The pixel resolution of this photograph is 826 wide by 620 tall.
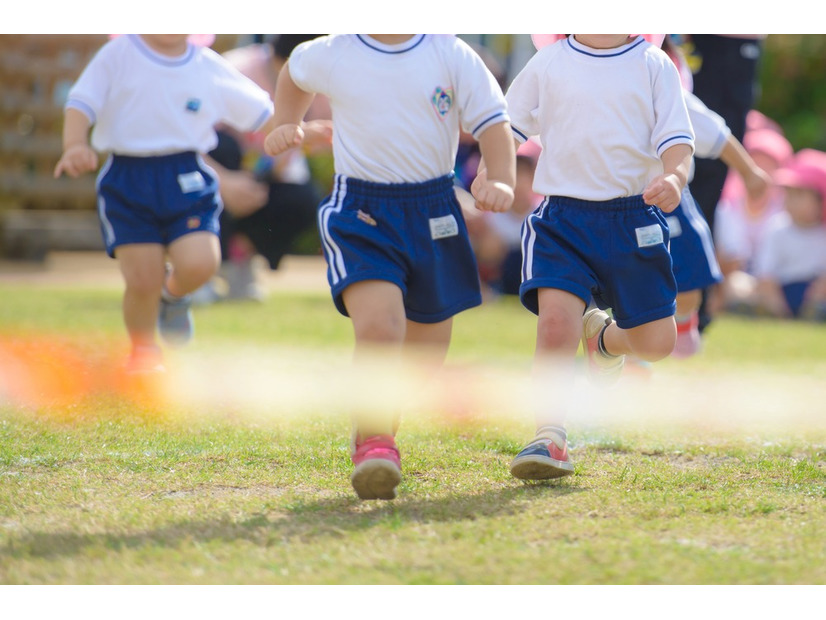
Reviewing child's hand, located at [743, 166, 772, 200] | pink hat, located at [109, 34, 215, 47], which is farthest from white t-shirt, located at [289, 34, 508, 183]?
pink hat, located at [109, 34, 215, 47]

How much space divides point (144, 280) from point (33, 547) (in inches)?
87.2

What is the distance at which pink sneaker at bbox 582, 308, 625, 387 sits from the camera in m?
→ 3.53

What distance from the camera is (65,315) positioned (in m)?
6.24

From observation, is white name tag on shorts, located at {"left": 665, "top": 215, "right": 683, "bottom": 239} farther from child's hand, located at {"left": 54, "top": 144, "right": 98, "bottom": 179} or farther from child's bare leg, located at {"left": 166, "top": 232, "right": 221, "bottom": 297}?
child's hand, located at {"left": 54, "top": 144, "right": 98, "bottom": 179}

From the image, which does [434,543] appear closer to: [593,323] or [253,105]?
[593,323]

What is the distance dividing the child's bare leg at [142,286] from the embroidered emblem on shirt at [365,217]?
5.28 feet

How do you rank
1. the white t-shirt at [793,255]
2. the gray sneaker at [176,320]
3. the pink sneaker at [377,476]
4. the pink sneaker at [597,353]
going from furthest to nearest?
the white t-shirt at [793,255] → the gray sneaker at [176,320] → the pink sneaker at [597,353] → the pink sneaker at [377,476]

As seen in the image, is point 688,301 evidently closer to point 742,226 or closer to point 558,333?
point 558,333

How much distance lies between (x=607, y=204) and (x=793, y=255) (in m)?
5.35

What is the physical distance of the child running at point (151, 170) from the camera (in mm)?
4328

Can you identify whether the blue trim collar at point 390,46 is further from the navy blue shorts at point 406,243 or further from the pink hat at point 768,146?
the pink hat at point 768,146

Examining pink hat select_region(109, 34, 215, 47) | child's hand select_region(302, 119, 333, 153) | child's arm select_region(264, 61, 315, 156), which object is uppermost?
pink hat select_region(109, 34, 215, 47)

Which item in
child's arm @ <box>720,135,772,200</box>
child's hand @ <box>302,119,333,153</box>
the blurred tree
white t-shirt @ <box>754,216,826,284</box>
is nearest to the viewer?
child's hand @ <box>302,119,333,153</box>

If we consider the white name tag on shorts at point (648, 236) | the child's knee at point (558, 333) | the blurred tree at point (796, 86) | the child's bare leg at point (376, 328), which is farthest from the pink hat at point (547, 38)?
the blurred tree at point (796, 86)
